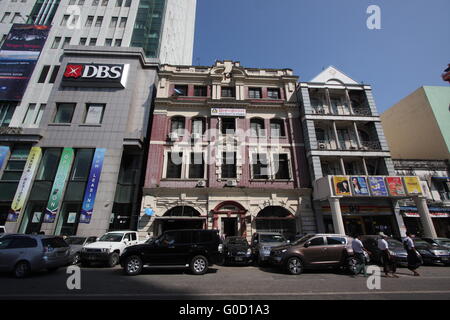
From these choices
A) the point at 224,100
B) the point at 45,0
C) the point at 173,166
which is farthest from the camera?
the point at 45,0

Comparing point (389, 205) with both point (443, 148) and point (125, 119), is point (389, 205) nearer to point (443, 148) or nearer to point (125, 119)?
point (443, 148)

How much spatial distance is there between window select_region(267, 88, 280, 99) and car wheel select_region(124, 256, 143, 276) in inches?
763

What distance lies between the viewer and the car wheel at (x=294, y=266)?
8.80 meters

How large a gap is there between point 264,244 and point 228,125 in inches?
478

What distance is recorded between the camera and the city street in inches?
229

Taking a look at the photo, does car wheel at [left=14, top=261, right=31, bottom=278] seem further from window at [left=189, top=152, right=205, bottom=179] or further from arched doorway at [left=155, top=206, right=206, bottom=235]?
window at [left=189, top=152, right=205, bottom=179]

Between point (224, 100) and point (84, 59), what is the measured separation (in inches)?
645

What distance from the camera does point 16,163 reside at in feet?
56.4

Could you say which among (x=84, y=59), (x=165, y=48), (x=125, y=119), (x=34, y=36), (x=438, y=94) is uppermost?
(x=165, y=48)

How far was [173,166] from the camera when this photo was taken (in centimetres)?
1814

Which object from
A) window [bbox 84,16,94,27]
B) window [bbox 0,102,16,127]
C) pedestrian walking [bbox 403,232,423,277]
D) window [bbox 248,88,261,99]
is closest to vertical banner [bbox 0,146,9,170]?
window [bbox 0,102,16,127]

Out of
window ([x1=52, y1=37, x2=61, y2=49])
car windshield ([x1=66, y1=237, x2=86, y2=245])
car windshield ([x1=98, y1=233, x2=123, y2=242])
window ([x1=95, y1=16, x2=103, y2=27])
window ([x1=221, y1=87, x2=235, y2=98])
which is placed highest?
window ([x1=95, y1=16, x2=103, y2=27])

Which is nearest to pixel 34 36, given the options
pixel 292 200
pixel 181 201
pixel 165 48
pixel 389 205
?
pixel 165 48

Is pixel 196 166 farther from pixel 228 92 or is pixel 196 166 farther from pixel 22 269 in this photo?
pixel 22 269
